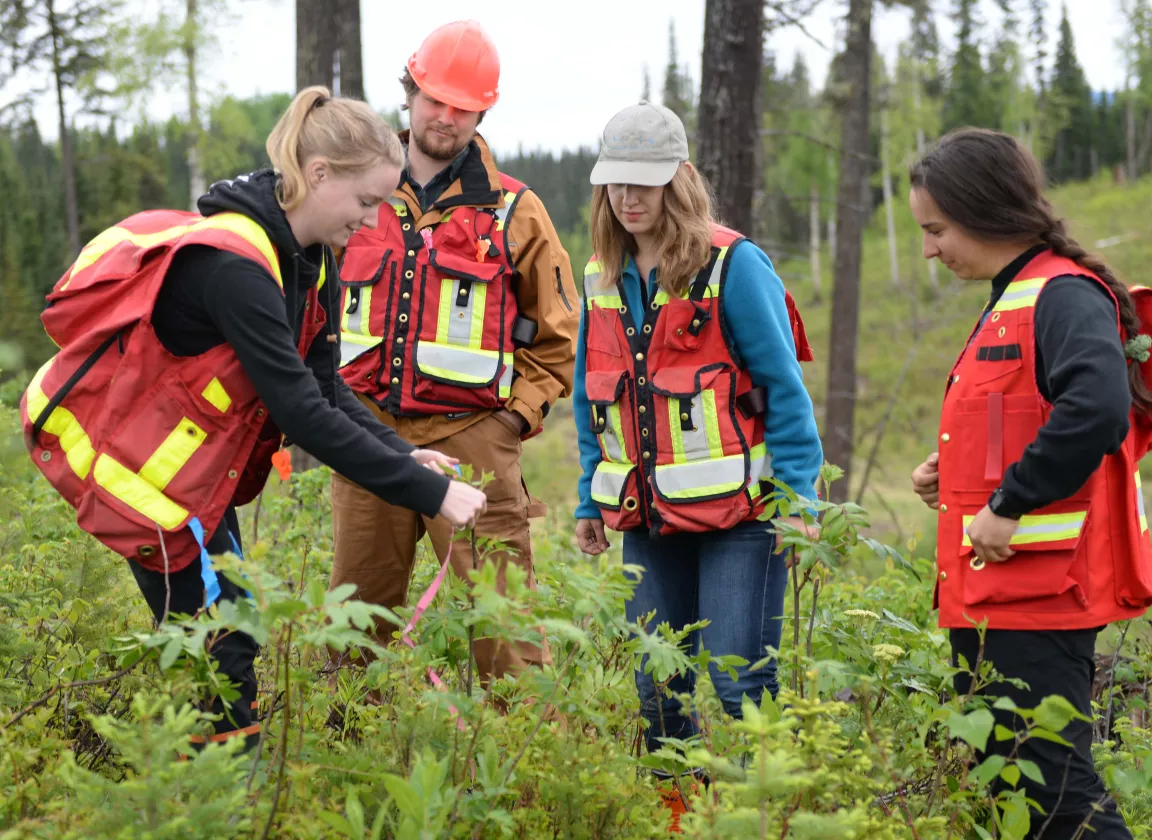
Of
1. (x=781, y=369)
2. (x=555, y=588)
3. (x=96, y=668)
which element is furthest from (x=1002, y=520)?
(x=96, y=668)

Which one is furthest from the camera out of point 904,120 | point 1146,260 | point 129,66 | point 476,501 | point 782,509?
point 904,120

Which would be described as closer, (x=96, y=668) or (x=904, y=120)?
(x=96, y=668)

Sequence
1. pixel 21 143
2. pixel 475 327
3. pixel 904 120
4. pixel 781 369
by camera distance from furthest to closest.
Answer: pixel 21 143
pixel 904 120
pixel 475 327
pixel 781 369

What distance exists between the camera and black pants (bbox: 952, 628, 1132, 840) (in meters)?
2.85

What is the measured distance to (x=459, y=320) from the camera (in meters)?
4.13

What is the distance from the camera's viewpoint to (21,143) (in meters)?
70.4

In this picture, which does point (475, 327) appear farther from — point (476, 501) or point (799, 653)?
point (799, 653)

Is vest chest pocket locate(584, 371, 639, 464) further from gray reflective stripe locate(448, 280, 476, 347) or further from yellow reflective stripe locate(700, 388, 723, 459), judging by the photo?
gray reflective stripe locate(448, 280, 476, 347)

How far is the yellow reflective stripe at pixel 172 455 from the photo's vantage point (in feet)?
9.03

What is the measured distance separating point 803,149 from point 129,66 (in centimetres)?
2761

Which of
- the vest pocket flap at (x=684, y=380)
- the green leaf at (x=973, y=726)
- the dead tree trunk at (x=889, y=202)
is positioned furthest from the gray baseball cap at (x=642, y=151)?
the dead tree trunk at (x=889, y=202)

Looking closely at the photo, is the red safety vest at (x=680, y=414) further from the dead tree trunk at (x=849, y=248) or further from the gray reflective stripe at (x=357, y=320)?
the dead tree trunk at (x=849, y=248)

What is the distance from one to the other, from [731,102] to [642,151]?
3.78m

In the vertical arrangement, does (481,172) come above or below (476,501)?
above
